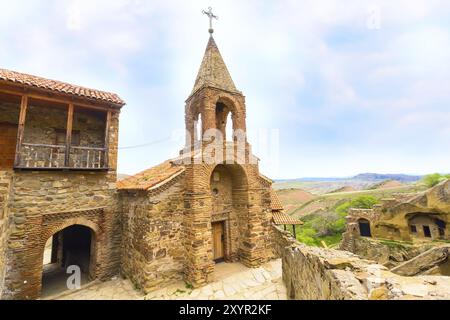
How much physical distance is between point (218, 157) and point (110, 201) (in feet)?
16.3

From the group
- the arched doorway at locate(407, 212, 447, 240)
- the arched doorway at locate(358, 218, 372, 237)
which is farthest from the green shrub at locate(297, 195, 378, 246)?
the arched doorway at locate(407, 212, 447, 240)

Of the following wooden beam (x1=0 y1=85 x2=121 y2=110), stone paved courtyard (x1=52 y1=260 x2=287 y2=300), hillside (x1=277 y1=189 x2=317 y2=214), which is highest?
wooden beam (x1=0 y1=85 x2=121 y2=110)

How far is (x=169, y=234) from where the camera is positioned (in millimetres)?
7387

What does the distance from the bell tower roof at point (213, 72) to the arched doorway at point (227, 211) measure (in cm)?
394

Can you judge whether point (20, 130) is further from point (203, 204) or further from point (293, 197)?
point (293, 197)

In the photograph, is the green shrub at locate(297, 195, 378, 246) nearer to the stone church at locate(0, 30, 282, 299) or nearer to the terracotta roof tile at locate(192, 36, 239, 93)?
the stone church at locate(0, 30, 282, 299)

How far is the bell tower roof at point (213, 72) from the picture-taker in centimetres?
945

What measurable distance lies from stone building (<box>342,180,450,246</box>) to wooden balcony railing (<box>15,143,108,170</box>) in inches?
1040

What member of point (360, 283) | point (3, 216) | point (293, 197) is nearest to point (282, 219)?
point (360, 283)

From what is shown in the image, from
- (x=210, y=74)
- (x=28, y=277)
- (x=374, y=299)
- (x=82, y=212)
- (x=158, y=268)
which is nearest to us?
(x=374, y=299)

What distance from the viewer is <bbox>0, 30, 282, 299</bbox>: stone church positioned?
6.52m

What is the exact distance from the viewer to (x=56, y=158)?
27.1 feet
